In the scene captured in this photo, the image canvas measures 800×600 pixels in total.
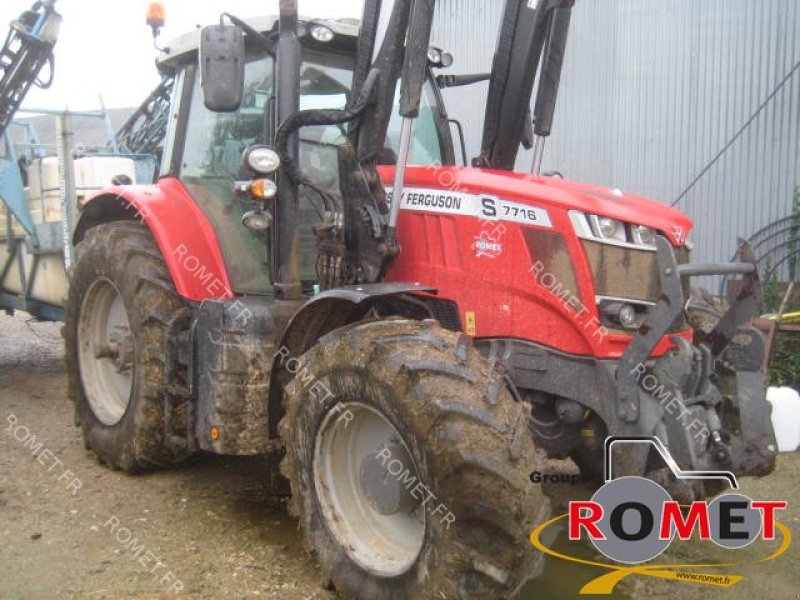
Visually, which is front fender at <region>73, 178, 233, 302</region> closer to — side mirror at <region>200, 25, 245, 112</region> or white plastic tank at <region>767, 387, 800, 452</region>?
side mirror at <region>200, 25, 245, 112</region>

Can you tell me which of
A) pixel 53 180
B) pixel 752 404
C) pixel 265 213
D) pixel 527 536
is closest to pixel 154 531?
pixel 265 213

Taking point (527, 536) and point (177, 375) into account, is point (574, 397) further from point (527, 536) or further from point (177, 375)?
point (177, 375)

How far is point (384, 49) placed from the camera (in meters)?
3.59

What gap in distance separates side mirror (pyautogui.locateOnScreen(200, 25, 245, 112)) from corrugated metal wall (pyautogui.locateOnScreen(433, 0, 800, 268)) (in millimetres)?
5613

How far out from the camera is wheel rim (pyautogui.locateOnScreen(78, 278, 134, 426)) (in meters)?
4.92

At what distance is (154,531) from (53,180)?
384 cm

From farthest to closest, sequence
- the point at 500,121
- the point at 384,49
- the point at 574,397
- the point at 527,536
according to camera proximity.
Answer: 1. the point at 500,121
2. the point at 384,49
3. the point at 574,397
4. the point at 527,536

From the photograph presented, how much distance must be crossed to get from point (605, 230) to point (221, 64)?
176cm

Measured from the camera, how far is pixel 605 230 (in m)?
3.22

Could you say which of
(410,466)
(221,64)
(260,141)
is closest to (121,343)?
(260,141)

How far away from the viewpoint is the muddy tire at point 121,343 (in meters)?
4.30

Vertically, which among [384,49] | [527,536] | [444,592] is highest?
[384,49]

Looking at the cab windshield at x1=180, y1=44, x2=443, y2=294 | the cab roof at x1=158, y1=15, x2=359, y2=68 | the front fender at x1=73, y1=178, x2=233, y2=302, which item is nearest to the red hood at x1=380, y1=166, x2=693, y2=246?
the cab windshield at x1=180, y1=44, x2=443, y2=294

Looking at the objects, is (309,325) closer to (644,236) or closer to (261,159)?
(261,159)
